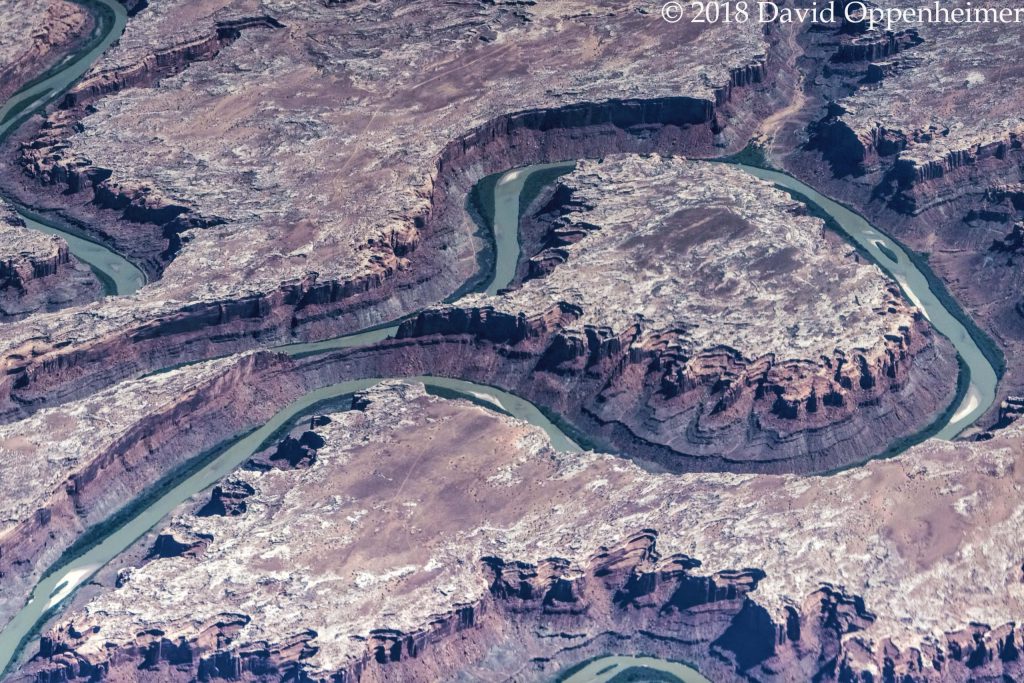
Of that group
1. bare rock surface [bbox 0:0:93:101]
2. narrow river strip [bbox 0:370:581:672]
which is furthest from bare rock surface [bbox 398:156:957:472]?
bare rock surface [bbox 0:0:93:101]

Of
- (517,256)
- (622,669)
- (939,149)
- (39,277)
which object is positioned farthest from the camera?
(939,149)

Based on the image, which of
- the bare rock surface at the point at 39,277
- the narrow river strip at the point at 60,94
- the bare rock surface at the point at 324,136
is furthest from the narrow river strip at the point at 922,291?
the bare rock surface at the point at 39,277

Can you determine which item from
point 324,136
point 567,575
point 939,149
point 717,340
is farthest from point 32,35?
point 567,575

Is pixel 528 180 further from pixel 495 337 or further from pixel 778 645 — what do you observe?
pixel 778 645

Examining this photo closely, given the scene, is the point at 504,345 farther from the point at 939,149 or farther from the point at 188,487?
the point at 939,149

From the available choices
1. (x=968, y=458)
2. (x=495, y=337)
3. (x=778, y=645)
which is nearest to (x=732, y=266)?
(x=495, y=337)

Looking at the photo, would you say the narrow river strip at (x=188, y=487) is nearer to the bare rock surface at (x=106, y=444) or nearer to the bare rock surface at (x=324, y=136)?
the bare rock surface at (x=106, y=444)
